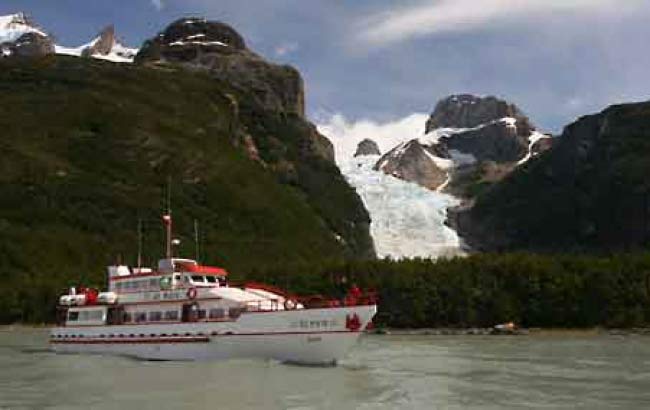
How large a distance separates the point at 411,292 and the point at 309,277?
16658 millimetres

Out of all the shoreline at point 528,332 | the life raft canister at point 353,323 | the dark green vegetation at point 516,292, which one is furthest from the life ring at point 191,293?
the dark green vegetation at point 516,292

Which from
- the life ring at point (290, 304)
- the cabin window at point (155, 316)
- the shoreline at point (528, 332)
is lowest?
the shoreline at point (528, 332)

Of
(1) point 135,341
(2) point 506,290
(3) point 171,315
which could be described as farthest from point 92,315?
(2) point 506,290

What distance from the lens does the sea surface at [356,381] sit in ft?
135

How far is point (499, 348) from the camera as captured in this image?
2995 inches

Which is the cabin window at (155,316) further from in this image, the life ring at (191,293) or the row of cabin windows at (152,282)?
the life ring at (191,293)

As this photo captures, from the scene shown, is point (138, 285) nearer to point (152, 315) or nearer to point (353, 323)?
point (152, 315)

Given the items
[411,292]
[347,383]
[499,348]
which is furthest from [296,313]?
[411,292]

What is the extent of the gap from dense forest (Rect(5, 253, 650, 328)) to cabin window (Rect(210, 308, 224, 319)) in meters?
55.2

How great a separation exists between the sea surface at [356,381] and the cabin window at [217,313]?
3.37m

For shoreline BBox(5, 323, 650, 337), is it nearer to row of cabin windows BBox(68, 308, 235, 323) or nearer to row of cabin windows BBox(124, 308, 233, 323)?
row of cabin windows BBox(68, 308, 235, 323)

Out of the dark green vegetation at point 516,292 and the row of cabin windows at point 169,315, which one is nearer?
the row of cabin windows at point 169,315

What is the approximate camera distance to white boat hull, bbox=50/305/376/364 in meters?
55.9

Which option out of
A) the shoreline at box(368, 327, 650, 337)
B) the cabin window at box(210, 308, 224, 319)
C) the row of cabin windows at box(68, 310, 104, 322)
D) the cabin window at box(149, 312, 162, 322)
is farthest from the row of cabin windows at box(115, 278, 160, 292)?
the shoreline at box(368, 327, 650, 337)
